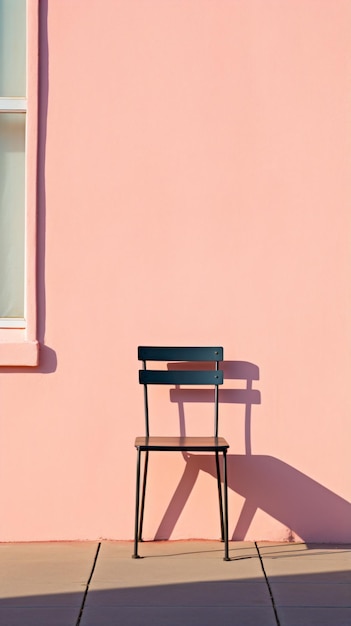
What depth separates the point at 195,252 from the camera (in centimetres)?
514

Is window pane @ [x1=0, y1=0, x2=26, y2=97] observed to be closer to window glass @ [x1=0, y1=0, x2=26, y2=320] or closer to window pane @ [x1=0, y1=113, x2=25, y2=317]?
window glass @ [x1=0, y1=0, x2=26, y2=320]

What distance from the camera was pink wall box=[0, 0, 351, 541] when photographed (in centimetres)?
511

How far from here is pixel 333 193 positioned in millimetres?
5141

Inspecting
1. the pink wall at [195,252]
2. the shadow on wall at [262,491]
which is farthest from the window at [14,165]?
the shadow on wall at [262,491]

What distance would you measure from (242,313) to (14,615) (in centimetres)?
187

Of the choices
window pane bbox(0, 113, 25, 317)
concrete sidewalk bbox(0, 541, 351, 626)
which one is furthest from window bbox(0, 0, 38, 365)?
concrete sidewalk bbox(0, 541, 351, 626)

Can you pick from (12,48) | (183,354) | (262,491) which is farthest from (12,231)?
(262,491)

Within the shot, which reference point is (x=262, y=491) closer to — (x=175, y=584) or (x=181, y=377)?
(x=181, y=377)

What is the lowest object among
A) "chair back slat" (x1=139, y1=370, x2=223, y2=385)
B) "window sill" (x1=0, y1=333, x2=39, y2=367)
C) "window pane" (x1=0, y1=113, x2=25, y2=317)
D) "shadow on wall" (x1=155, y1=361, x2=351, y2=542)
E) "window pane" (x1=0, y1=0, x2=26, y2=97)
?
"shadow on wall" (x1=155, y1=361, x2=351, y2=542)

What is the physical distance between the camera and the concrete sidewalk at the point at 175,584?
12.9 feet

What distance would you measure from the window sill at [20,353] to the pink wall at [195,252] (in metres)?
0.07

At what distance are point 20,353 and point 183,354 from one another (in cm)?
78

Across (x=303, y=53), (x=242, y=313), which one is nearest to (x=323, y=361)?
(x=242, y=313)

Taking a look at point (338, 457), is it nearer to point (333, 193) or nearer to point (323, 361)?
point (323, 361)
